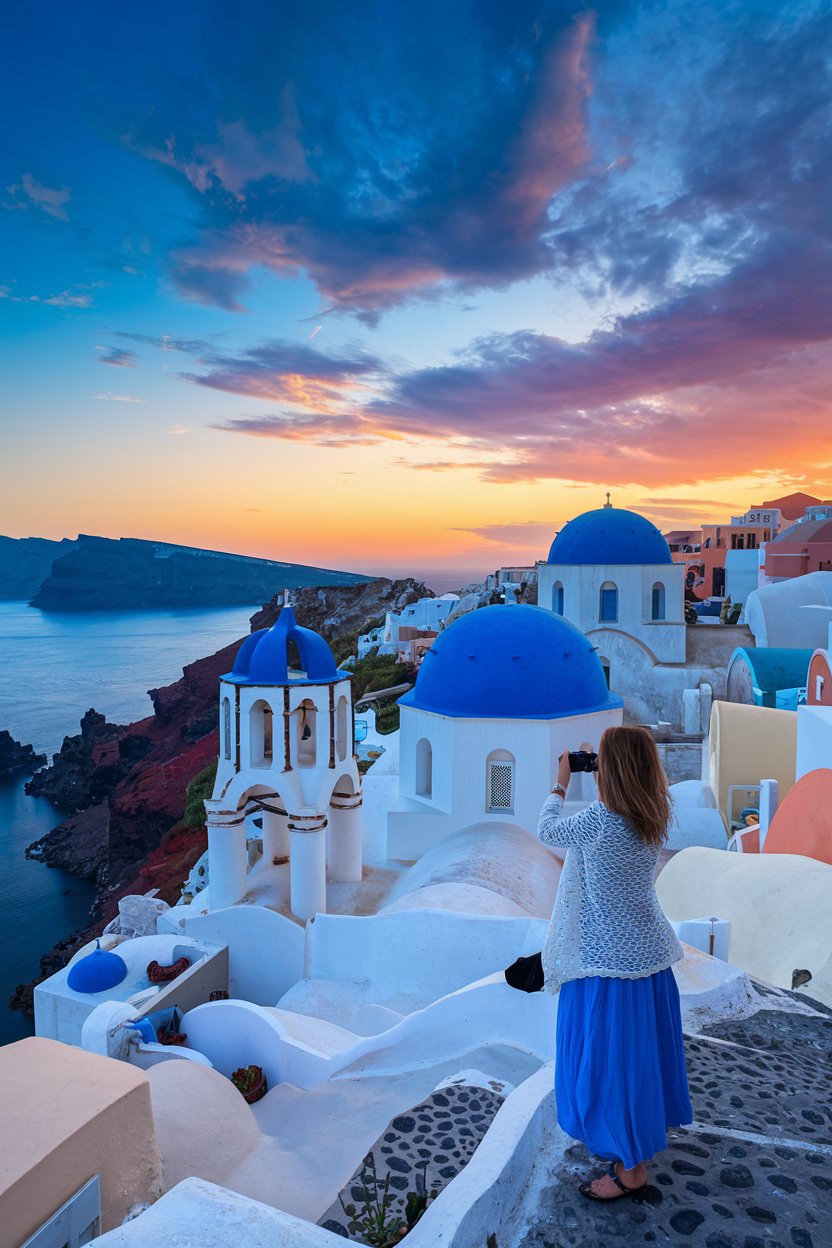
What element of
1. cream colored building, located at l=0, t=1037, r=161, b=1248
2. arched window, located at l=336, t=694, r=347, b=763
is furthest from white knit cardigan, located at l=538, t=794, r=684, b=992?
arched window, located at l=336, t=694, r=347, b=763

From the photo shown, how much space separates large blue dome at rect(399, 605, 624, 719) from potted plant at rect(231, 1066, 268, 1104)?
5.94 m

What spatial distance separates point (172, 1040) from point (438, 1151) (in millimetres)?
4606

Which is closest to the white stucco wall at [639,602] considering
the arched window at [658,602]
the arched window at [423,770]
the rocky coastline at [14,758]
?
the arched window at [658,602]

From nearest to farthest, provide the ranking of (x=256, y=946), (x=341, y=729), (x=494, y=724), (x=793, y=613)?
(x=256, y=946) → (x=341, y=729) → (x=494, y=724) → (x=793, y=613)

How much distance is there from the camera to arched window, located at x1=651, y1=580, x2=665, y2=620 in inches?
877

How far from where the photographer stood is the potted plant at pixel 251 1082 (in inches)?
235

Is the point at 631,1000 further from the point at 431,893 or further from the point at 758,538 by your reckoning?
the point at 758,538

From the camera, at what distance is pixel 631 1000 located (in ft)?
8.94

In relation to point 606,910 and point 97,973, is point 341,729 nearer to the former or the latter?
point 97,973

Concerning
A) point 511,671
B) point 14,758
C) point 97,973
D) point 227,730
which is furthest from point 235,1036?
point 14,758

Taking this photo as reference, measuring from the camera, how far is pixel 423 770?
12109mm

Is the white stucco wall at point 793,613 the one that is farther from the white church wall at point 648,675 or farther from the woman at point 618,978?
the woman at point 618,978

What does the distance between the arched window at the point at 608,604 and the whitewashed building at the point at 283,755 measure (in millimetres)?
13220

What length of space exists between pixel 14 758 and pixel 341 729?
51582 mm
